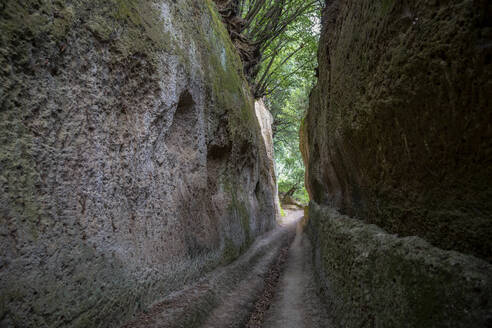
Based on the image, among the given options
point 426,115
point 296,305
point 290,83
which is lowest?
point 296,305

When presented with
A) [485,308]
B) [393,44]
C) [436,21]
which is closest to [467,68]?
[436,21]

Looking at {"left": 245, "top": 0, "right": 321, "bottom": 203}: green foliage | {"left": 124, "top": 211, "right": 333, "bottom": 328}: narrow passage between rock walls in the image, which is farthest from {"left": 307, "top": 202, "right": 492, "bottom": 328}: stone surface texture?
{"left": 245, "top": 0, "right": 321, "bottom": 203}: green foliage

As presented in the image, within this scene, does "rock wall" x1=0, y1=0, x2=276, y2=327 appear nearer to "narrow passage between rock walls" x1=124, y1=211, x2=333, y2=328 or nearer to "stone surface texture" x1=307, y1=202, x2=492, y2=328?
"narrow passage between rock walls" x1=124, y1=211, x2=333, y2=328

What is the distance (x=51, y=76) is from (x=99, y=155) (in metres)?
0.77

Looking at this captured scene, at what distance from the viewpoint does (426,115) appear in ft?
5.55

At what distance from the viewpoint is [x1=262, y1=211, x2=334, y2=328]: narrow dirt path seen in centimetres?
348

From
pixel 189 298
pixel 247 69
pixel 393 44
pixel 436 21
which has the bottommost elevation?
pixel 189 298

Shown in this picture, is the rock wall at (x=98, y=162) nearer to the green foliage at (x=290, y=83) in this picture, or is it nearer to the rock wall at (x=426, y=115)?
the rock wall at (x=426, y=115)

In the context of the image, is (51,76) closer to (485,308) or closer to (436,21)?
(436,21)

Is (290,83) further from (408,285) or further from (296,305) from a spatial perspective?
(408,285)

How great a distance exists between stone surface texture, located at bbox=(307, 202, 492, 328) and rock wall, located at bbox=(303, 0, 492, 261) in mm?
234

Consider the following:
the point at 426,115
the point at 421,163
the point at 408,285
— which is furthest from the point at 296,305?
the point at 426,115

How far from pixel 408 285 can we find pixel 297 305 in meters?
3.04

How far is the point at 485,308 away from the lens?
1.04 metres
